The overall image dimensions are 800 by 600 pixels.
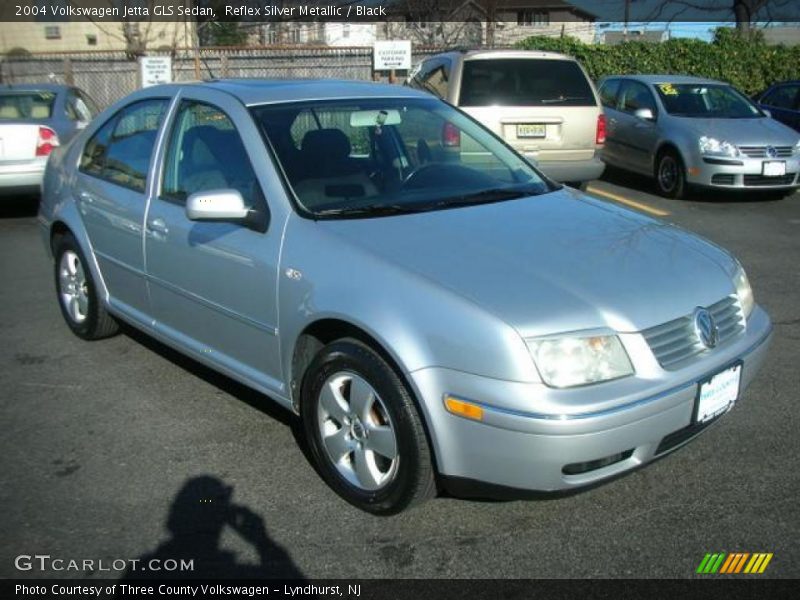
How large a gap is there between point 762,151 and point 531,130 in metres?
2.96

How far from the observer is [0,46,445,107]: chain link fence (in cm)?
1684

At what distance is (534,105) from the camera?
923 cm

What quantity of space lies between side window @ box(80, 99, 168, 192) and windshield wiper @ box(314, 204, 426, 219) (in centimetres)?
138

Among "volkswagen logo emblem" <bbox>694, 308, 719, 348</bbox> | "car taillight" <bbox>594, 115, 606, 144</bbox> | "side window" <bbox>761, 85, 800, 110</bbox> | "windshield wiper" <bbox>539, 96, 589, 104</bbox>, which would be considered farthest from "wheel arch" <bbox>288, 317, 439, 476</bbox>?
"side window" <bbox>761, 85, 800, 110</bbox>

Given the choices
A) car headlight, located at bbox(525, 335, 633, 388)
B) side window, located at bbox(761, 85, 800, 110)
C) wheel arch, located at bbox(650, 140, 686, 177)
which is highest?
side window, located at bbox(761, 85, 800, 110)

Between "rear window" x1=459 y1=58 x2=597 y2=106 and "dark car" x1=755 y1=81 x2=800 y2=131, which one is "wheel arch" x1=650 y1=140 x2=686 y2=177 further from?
"dark car" x1=755 y1=81 x2=800 y2=131

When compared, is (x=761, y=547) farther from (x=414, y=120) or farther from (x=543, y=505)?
(x=414, y=120)

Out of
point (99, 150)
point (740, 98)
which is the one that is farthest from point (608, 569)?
point (740, 98)

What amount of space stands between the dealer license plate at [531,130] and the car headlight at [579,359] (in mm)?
6650

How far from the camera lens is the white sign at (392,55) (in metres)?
15.0

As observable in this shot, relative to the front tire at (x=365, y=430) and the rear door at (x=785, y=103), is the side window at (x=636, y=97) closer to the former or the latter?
the rear door at (x=785, y=103)

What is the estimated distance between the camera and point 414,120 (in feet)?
14.3

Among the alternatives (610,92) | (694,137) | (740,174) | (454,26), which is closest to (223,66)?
(610,92)

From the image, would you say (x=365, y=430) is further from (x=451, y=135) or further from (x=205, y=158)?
(x=451, y=135)
